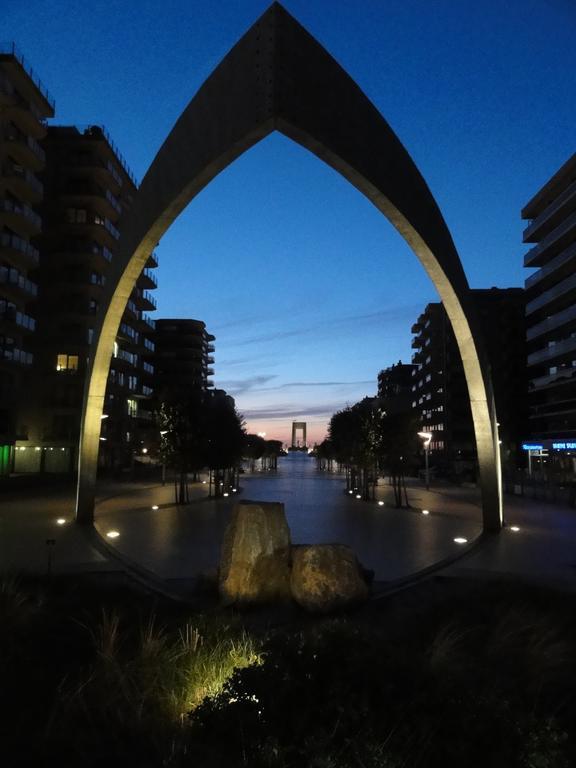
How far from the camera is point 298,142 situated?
12.5 m

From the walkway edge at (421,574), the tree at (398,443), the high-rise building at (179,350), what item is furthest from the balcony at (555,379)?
the high-rise building at (179,350)

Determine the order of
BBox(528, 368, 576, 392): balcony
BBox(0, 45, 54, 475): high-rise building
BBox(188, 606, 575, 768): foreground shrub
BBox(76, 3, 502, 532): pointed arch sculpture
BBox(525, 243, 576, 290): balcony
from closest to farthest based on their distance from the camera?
BBox(188, 606, 575, 768): foreground shrub
BBox(76, 3, 502, 532): pointed arch sculpture
BBox(0, 45, 54, 475): high-rise building
BBox(525, 243, 576, 290): balcony
BBox(528, 368, 576, 392): balcony

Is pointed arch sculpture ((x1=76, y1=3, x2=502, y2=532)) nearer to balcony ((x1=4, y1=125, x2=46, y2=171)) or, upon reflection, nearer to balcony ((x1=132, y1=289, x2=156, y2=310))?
balcony ((x1=4, y1=125, x2=46, y2=171))

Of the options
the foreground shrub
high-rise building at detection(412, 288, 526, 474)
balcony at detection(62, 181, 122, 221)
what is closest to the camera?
Result: the foreground shrub

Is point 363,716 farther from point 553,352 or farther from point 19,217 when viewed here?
point 553,352

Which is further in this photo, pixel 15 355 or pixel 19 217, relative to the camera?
pixel 19 217

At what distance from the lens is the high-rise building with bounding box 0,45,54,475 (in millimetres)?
41688

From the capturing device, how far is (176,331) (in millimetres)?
109188

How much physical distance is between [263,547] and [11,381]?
127ft

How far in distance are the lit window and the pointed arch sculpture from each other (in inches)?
1415

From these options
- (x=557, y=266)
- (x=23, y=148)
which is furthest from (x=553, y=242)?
(x=23, y=148)

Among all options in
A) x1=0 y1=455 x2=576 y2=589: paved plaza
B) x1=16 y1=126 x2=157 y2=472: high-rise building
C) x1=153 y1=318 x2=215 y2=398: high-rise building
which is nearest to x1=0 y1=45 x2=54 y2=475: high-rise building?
x1=16 y1=126 x2=157 y2=472: high-rise building

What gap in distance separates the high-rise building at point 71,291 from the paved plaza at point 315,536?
23659 mm

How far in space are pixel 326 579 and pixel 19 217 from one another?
41961 millimetres
